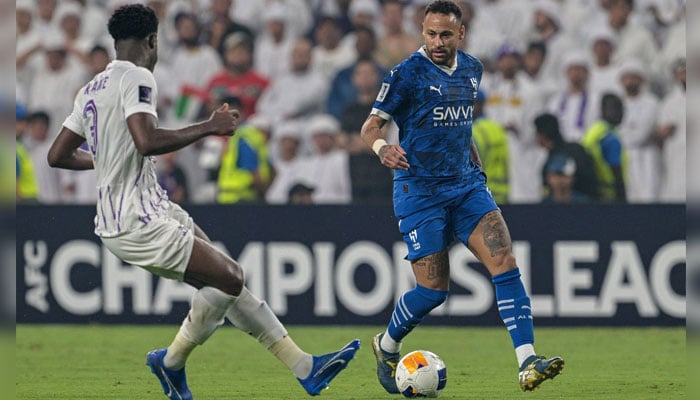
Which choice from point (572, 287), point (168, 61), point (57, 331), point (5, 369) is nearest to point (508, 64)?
point (572, 287)

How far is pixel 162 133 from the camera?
6.62m

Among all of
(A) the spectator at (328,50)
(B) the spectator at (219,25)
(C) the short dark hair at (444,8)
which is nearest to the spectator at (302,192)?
(A) the spectator at (328,50)

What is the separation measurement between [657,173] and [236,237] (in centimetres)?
484

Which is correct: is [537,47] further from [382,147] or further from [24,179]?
[382,147]

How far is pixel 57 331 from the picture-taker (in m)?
12.6

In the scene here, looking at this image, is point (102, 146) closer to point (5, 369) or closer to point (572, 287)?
point (5, 369)

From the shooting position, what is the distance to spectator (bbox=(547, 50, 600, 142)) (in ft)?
46.3

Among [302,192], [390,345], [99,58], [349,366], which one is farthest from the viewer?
[99,58]

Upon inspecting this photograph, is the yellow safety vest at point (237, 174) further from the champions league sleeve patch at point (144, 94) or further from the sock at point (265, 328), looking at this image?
the champions league sleeve patch at point (144, 94)

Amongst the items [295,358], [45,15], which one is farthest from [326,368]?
[45,15]

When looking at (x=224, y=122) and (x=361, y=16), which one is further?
(x=361, y=16)

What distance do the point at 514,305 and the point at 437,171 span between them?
0.97 meters

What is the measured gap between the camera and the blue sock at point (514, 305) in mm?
7402

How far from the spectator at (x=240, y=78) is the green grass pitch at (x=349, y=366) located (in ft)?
10.8
